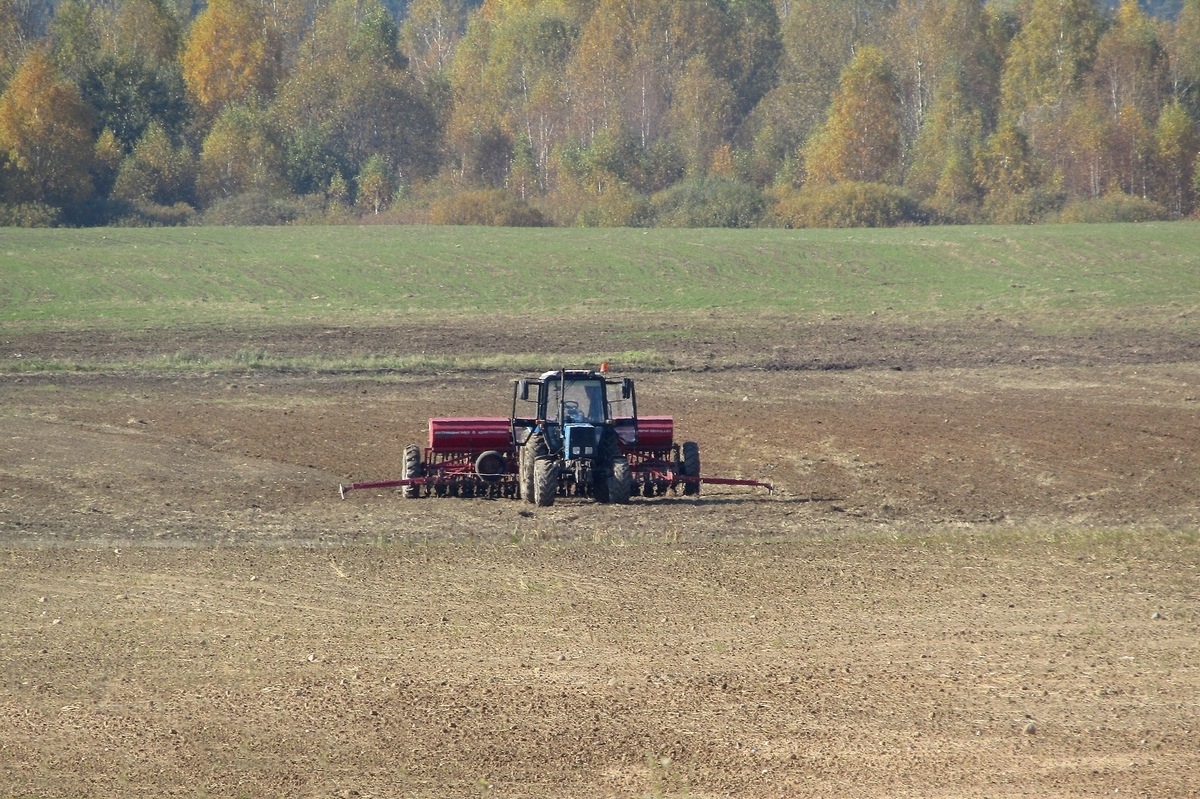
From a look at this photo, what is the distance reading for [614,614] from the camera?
1242 cm

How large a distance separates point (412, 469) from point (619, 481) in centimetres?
250

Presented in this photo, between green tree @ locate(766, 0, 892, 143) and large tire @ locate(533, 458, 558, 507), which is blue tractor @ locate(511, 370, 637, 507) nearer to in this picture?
large tire @ locate(533, 458, 558, 507)

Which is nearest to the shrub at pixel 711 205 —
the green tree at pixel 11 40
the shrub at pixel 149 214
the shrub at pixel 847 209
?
the shrub at pixel 847 209

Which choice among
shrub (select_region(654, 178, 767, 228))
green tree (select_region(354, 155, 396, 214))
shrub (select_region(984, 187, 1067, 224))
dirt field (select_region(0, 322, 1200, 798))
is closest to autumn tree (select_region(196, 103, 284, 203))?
green tree (select_region(354, 155, 396, 214))

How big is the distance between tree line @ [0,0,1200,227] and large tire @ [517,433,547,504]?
4219cm

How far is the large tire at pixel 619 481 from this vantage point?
1747 cm

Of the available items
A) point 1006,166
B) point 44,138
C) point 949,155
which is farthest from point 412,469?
point 949,155

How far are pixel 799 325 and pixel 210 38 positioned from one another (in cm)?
5099

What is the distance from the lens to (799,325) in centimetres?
3434

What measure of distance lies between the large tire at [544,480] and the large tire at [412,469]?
1.54 metres

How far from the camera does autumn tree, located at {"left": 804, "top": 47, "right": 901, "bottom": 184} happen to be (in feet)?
226

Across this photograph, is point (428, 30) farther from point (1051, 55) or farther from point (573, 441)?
point (573, 441)

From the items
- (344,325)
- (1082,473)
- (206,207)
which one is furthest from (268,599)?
(206,207)

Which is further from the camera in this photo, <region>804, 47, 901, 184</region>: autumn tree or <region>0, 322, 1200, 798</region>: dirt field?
<region>804, 47, 901, 184</region>: autumn tree
